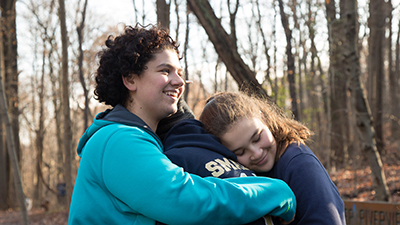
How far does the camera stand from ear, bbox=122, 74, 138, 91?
6.80 feet

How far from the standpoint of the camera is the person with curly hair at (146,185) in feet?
4.62

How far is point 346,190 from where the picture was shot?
8.18 metres

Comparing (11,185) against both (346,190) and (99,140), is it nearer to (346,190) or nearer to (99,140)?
(346,190)

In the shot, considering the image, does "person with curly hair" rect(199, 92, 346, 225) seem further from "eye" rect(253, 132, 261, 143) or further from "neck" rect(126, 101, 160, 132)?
"neck" rect(126, 101, 160, 132)

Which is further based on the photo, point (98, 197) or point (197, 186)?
point (98, 197)

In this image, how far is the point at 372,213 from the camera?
3527 mm

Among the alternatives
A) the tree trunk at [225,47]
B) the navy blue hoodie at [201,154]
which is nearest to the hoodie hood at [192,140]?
the navy blue hoodie at [201,154]

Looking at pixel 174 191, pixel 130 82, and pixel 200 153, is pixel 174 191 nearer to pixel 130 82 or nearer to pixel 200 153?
pixel 200 153

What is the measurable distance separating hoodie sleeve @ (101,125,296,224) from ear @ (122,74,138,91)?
56 cm

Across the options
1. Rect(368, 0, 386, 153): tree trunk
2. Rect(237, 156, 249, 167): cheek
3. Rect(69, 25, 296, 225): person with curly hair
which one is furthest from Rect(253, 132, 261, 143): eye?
Rect(368, 0, 386, 153): tree trunk

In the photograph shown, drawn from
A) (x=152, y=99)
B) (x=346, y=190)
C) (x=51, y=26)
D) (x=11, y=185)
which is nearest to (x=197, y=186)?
(x=152, y=99)

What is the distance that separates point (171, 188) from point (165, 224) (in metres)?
0.22

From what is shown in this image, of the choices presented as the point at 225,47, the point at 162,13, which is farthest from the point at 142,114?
the point at 162,13

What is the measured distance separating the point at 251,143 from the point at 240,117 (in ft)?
0.49
